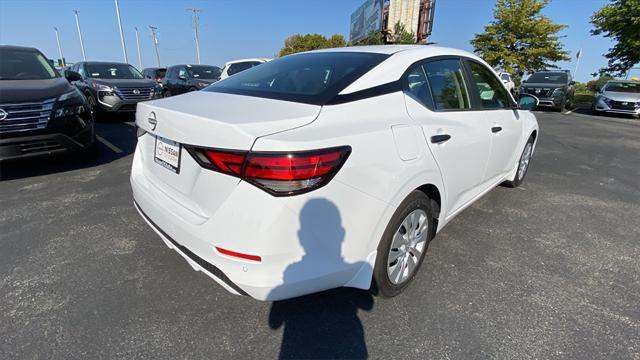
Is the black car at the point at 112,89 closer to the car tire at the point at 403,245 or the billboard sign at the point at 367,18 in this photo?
the car tire at the point at 403,245

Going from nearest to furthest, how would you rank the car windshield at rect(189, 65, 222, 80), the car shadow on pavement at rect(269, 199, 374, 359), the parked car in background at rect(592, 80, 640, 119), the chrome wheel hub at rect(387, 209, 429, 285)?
the car shadow on pavement at rect(269, 199, 374, 359) < the chrome wheel hub at rect(387, 209, 429, 285) < the car windshield at rect(189, 65, 222, 80) < the parked car in background at rect(592, 80, 640, 119)

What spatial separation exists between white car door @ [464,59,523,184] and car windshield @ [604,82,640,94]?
14.3 metres

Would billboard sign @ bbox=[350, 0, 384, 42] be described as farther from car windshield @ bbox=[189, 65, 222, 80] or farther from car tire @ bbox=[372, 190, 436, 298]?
car tire @ bbox=[372, 190, 436, 298]

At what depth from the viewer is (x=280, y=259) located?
A: 61.6 inches

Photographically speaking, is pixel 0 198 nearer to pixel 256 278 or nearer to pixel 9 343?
pixel 9 343

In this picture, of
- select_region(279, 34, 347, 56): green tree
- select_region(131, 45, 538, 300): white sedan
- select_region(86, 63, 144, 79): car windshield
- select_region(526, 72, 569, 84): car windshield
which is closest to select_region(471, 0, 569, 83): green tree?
select_region(526, 72, 569, 84): car windshield

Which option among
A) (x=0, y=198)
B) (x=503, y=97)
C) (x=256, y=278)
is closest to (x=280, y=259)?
(x=256, y=278)

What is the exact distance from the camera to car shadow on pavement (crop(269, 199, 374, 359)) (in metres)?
1.58

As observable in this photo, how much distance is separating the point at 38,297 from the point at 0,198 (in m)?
2.41

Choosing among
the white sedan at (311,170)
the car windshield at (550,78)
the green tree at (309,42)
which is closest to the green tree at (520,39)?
the car windshield at (550,78)

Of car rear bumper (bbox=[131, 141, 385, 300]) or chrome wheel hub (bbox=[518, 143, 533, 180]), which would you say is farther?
chrome wheel hub (bbox=[518, 143, 533, 180])

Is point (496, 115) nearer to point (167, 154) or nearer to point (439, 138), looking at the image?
point (439, 138)

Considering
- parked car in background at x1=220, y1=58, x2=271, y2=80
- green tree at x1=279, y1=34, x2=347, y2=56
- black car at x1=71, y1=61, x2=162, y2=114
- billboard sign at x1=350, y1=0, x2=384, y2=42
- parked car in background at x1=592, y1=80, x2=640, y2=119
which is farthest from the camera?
green tree at x1=279, y1=34, x2=347, y2=56

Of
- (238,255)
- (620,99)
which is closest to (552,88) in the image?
(620,99)
